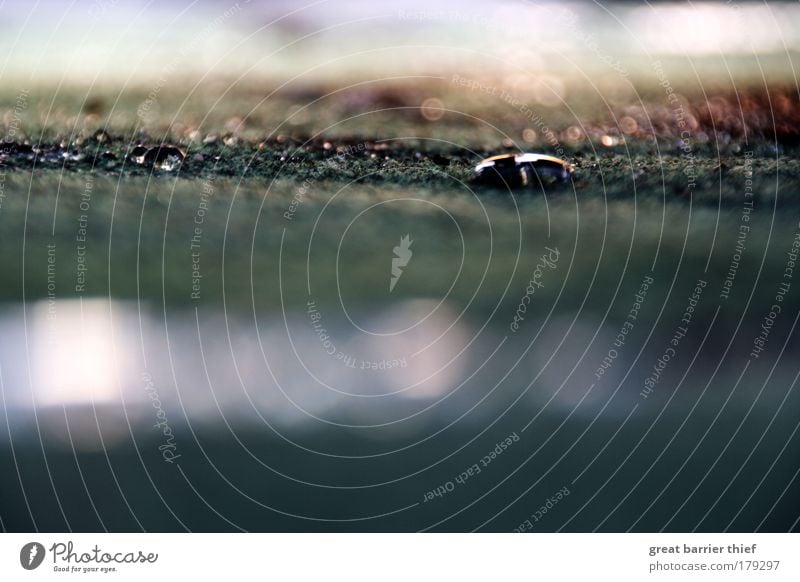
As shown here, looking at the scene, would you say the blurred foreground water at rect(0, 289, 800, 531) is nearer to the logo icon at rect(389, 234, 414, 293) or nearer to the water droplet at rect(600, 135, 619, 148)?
the logo icon at rect(389, 234, 414, 293)

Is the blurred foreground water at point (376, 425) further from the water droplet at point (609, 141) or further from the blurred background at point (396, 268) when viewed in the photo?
the water droplet at point (609, 141)

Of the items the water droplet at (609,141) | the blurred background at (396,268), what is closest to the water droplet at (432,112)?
the blurred background at (396,268)

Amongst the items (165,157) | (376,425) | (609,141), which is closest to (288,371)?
(376,425)

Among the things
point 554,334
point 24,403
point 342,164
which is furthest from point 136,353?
point 554,334
